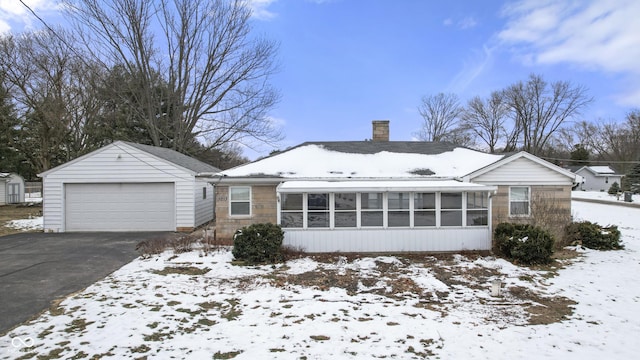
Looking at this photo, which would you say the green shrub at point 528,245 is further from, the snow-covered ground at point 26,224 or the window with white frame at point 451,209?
the snow-covered ground at point 26,224

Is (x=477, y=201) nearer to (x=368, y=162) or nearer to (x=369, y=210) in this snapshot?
(x=369, y=210)

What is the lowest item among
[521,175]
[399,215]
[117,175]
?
[399,215]

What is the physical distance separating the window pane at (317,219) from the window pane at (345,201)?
0.51 metres

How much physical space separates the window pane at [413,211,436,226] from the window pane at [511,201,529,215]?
141 inches

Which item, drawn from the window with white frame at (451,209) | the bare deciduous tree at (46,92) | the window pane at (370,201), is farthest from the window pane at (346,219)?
the bare deciduous tree at (46,92)

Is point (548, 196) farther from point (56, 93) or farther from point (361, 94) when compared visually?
point (56, 93)

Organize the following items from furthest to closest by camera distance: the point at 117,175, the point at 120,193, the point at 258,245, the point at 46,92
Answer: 1. the point at 46,92
2. the point at 120,193
3. the point at 117,175
4. the point at 258,245

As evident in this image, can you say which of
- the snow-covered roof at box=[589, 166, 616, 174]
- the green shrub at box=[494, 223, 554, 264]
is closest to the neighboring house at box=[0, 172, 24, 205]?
the green shrub at box=[494, 223, 554, 264]

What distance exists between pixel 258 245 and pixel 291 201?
201 centimetres

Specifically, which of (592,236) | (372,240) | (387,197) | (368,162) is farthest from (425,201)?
(592,236)

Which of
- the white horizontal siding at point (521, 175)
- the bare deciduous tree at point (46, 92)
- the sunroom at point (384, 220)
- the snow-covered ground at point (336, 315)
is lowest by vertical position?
the snow-covered ground at point (336, 315)

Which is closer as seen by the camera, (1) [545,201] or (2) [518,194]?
(1) [545,201]

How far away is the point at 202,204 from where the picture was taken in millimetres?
17219

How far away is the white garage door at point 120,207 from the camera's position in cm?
1534
